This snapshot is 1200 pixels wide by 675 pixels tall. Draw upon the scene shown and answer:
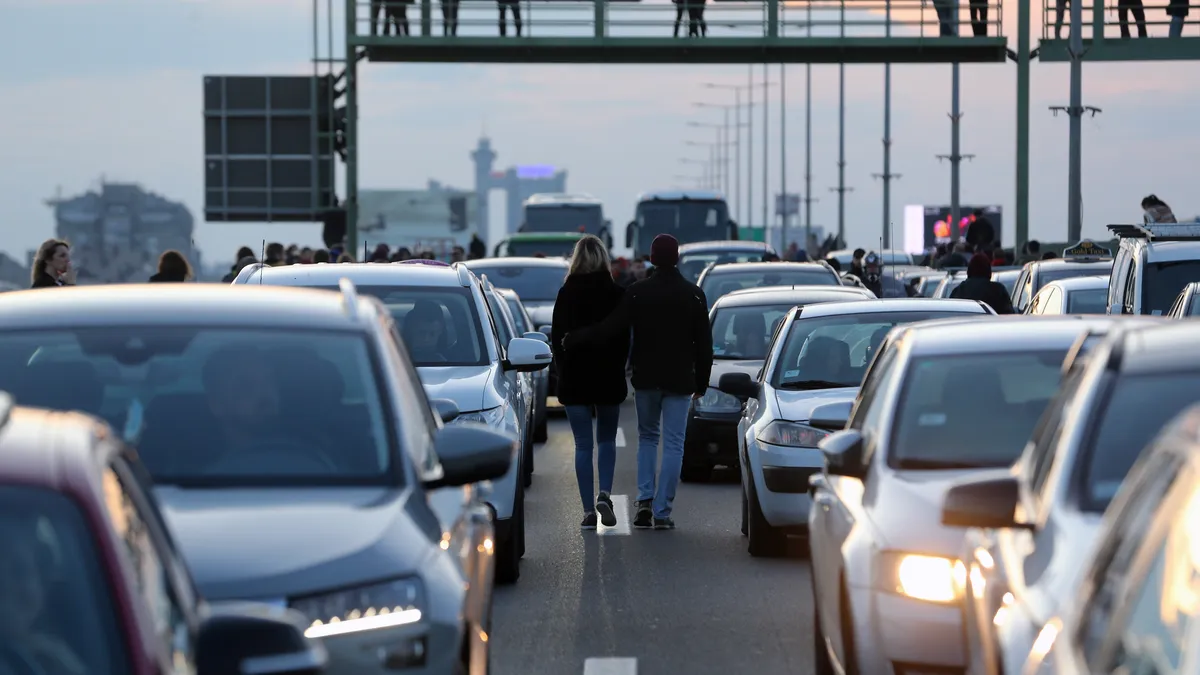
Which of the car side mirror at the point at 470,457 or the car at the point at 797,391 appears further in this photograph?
the car at the point at 797,391

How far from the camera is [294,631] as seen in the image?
359cm

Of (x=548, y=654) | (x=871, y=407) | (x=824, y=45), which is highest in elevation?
(x=824, y=45)

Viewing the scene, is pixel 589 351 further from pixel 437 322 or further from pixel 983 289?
pixel 983 289

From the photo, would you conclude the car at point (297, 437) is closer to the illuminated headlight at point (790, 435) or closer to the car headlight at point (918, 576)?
the car headlight at point (918, 576)

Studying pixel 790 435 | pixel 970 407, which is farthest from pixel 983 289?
pixel 970 407

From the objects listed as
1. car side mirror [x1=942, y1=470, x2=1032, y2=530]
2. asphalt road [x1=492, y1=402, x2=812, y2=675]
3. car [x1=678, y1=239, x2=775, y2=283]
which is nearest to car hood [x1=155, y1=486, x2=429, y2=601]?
car side mirror [x1=942, y1=470, x2=1032, y2=530]

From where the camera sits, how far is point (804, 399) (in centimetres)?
1289

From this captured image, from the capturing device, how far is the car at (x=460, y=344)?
1145 centimetres

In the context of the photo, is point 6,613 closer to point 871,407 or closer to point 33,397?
point 33,397

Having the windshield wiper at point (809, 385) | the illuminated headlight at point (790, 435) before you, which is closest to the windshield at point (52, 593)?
the illuminated headlight at point (790, 435)

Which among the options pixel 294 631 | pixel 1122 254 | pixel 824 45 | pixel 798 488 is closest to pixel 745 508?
pixel 798 488

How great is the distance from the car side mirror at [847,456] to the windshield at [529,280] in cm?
2054

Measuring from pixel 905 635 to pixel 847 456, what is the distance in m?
0.97

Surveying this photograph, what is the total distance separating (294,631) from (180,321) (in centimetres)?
317
